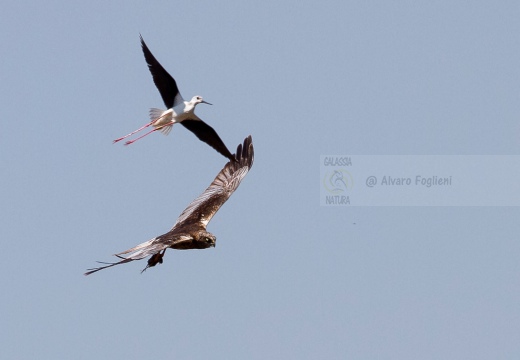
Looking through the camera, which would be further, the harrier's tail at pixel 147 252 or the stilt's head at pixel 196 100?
the stilt's head at pixel 196 100

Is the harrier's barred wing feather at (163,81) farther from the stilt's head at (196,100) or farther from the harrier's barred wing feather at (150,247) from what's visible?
the harrier's barred wing feather at (150,247)

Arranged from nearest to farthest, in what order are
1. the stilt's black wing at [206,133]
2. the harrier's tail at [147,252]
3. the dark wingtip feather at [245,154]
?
the harrier's tail at [147,252] < the dark wingtip feather at [245,154] < the stilt's black wing at [206,133]

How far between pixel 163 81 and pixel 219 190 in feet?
13.9

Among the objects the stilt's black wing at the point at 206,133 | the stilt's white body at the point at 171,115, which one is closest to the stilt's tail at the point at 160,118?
the stilt's white body at the point at 171,115

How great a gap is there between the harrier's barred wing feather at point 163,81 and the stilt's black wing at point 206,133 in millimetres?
1161

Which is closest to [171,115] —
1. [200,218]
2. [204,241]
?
[200,218]

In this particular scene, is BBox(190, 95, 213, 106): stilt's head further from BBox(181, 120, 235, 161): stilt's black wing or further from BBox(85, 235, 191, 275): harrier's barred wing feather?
BBox(85, 235, 191, 275): harrier's barred wing feather

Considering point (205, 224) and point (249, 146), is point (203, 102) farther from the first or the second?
point (205, 224)

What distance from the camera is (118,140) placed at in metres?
37.7

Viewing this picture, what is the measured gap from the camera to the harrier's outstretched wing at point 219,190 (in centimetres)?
3447

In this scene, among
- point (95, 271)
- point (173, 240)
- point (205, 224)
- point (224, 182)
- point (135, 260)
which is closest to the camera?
point (95, 271)

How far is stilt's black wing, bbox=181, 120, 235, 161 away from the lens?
39219mm

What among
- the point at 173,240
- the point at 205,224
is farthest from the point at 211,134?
the point at 173,240

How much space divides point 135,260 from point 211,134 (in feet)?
38.7
